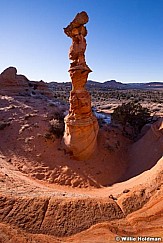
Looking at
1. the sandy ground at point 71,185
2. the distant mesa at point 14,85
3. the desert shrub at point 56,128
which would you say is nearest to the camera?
the sandy ground at point 71,185

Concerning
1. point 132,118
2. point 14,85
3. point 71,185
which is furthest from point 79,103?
point 14,85

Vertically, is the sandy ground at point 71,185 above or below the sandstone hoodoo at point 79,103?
below

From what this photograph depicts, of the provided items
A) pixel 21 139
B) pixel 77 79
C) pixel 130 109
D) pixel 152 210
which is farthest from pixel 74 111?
pixel 152 210

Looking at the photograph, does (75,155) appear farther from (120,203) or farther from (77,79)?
(120,203)

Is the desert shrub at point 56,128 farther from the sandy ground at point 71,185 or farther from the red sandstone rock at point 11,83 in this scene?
the red sandstone rock at point 11,83

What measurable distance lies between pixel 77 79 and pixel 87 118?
2310 millimetres

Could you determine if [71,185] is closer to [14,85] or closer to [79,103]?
[79,103]

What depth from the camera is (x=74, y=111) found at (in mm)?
12039

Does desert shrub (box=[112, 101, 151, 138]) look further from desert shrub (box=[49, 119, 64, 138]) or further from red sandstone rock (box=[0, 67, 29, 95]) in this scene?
red sandstone rock (box=[0, 67, 29, 95])

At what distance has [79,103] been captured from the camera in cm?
1194

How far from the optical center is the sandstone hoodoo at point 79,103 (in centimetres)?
1180

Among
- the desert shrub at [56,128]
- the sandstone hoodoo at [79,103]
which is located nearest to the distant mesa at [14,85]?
the desert shrub at [56,128]

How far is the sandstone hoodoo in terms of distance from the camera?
38.7 ft

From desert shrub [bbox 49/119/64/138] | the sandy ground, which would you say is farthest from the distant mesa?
desert shrub [bbox 49/119/64/138]
